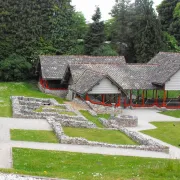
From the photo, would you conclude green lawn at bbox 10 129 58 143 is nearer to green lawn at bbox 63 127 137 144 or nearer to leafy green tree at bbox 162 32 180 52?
green lawn at bbox 63 127 137 144

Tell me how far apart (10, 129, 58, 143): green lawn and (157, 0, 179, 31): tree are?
62705mm

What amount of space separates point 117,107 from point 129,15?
116 ft

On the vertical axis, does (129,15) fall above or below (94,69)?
above

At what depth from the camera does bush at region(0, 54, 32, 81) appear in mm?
61844

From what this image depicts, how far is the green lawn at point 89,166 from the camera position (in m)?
16.4

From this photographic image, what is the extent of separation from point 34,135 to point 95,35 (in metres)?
45.5

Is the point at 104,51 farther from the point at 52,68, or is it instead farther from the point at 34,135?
the point at 34,135

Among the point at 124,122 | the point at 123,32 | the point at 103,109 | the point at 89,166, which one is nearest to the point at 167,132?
the point at 124,122

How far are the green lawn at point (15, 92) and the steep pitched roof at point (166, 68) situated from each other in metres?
12.9

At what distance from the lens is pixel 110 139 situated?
94.2ft

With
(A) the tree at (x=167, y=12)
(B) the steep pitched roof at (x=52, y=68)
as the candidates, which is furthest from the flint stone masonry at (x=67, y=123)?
(A) the tree at (x=167, y=12)

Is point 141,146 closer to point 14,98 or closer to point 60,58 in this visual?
point 14,98

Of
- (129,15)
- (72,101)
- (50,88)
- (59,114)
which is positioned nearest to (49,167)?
(59,114)

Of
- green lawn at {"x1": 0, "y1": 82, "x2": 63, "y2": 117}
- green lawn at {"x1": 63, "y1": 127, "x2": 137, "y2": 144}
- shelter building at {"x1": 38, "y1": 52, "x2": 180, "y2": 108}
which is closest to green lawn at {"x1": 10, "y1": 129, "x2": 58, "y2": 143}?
green lawn at {"x1": 63, "y1": 127, "x2": 137, "y2": 144}
